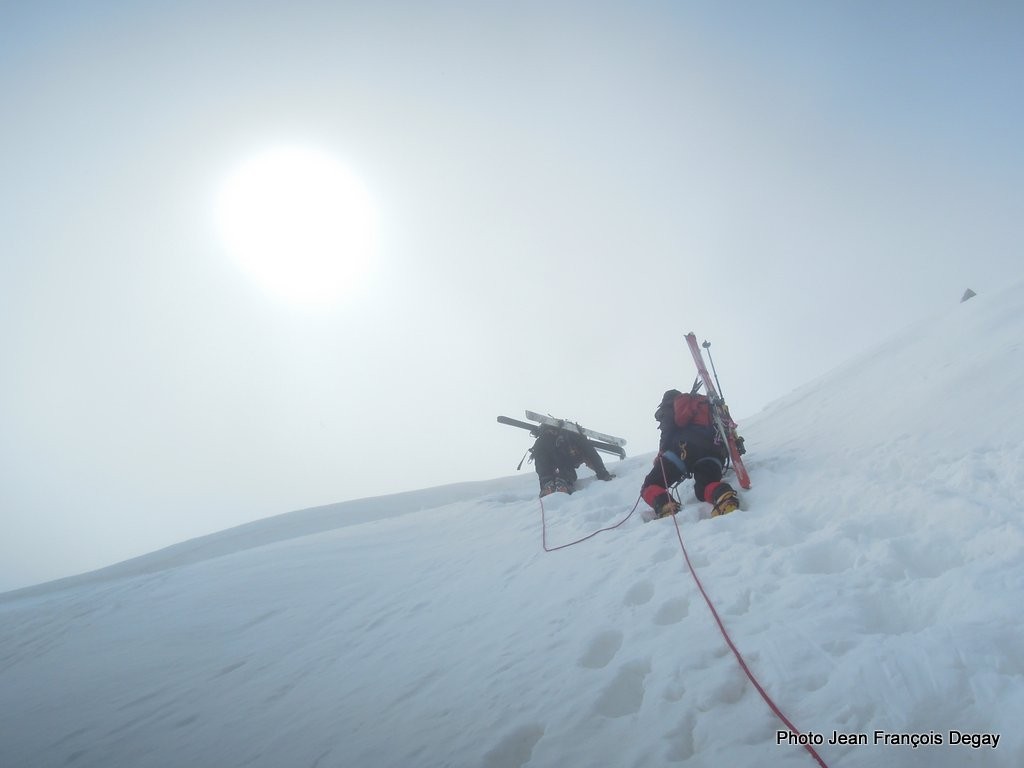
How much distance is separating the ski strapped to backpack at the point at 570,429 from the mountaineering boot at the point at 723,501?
462 centimetres

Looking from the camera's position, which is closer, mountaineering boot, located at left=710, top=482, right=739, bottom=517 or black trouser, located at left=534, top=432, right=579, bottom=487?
mountaineering boot, located at left=710, top=482, right=739, bottom=517

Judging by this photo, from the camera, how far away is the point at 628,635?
10.3 ft

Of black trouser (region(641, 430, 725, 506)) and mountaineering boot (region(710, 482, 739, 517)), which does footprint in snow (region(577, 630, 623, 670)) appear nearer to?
mountaineering boot (region(710, 482, 739, 517))

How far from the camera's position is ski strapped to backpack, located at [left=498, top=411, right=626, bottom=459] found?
978cm

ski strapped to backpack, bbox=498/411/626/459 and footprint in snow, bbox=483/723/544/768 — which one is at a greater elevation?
ski strapped to backpack, bbox=498/411/626/459

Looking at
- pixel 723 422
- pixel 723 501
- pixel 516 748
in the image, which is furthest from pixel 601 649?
pixel 723 422

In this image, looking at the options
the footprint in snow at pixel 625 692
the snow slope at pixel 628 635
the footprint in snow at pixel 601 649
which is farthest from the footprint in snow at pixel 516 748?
the footprint in snow at pixel 601 649

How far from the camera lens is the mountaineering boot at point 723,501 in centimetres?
461

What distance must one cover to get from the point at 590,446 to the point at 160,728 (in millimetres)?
7246

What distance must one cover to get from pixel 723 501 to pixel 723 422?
65.9 inches

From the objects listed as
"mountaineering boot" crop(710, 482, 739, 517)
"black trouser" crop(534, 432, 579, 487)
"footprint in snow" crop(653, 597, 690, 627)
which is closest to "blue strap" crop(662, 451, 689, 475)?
"mountaineering boot" crop(710, 482, 739, 517)

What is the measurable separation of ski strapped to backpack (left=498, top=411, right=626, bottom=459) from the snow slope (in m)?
3.02

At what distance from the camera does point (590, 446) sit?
945 cm

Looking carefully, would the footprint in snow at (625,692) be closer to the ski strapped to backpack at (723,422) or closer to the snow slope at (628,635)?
the snow slope at (628,635)
